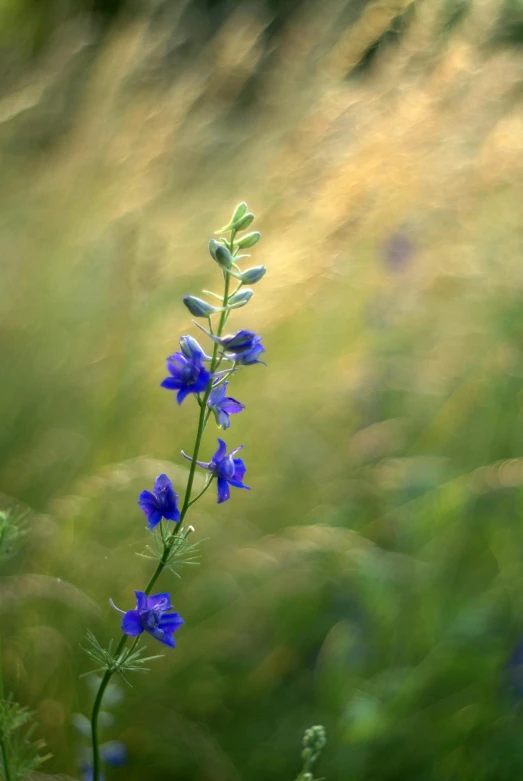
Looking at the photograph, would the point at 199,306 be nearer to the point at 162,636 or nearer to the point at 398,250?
the point at 162,636

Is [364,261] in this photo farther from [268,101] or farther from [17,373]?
[17,373]

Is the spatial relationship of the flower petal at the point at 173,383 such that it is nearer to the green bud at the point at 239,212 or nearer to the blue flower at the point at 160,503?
the blue flower at the point at 160,503

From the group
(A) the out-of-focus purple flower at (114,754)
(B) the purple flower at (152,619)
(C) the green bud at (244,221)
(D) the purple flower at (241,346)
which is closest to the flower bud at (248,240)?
(C) the green bud at (244,221)

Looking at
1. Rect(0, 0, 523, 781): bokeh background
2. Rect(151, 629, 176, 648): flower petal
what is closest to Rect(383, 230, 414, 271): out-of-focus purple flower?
Rect(0, 0, 523, 781): bokeh background

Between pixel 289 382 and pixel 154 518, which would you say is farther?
pixel 289 382

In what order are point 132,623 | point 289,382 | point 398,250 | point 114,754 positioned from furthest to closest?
point 398,250
point 289,382
point 114,754
point 132,623

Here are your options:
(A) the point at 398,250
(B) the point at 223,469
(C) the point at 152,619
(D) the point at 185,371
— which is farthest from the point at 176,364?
(A) the point at 398,250

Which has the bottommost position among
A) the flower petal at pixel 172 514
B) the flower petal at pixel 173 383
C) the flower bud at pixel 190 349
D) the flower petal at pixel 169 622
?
the flower petal at pixel 169 622
